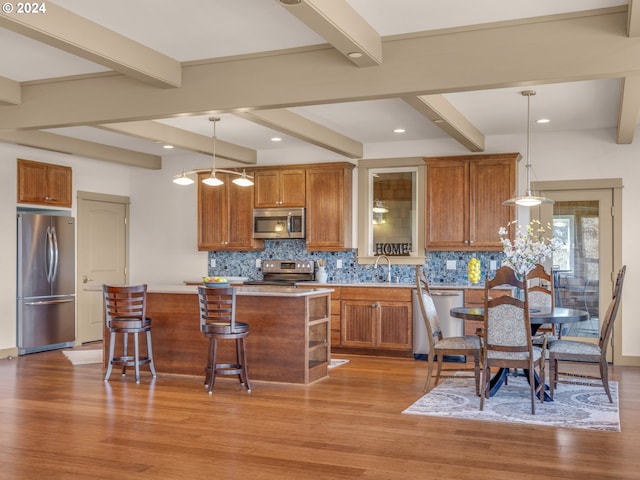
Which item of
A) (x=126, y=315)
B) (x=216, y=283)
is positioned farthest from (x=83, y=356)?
(x=216, y=283)

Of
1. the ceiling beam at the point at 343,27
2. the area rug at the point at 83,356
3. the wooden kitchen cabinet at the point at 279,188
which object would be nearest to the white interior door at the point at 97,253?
the area rug at the point at 83,356

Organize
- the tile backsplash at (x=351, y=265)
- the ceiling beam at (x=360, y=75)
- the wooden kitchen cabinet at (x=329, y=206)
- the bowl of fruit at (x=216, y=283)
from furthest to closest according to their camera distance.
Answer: the wooden kitchen cabinet at (x=329, y=206) < the tile backsplash at (x=351, y=265) < the bowl of fruit at (x=216, y=283) < the ceiling beam at (x=360, y=75)

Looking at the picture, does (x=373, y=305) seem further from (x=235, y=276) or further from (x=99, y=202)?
(x=99, y=202)

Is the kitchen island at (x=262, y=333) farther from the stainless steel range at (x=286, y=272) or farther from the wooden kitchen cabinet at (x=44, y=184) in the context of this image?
the wooden kitchen cabinet at (x=44, y=184)

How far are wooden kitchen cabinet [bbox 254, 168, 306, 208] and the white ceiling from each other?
168cm

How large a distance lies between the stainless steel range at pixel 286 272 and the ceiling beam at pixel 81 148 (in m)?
2.24

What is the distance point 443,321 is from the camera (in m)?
7.95

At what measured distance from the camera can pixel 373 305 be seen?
27.3 feet

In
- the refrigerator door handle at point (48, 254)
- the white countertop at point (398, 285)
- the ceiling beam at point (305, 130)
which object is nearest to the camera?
the ceiling beam at point (305, 130)

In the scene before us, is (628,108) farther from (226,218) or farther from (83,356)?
(83,356)

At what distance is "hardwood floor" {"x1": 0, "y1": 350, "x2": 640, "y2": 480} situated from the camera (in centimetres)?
398

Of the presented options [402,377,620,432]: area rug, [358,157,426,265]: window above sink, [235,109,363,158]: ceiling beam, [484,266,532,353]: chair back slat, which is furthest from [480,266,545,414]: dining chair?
[358,157,426,265]: window above sink

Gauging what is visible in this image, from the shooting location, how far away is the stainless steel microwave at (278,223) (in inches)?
360

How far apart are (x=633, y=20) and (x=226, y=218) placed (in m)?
6.45
